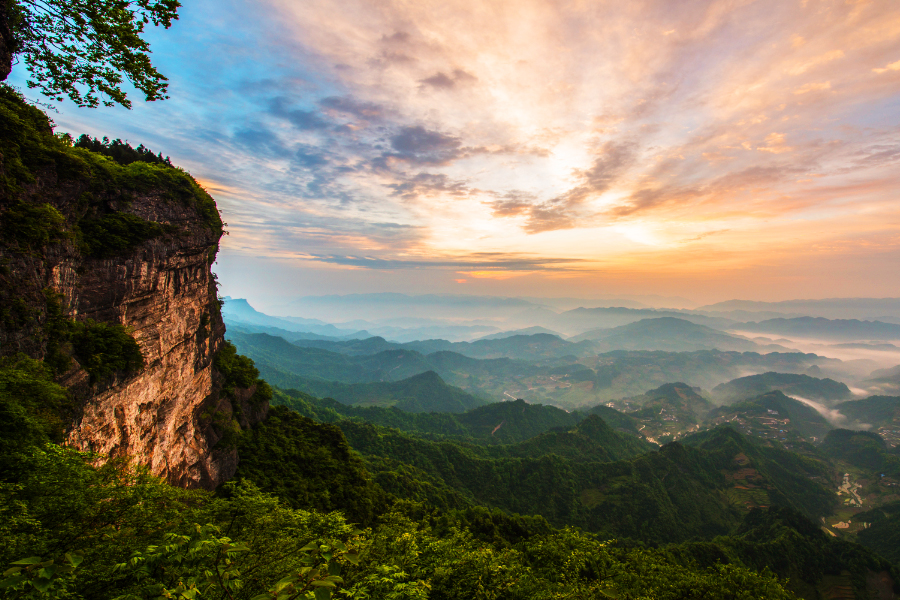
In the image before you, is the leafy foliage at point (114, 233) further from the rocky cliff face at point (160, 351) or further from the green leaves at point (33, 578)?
the green leaves at point (33, 578)

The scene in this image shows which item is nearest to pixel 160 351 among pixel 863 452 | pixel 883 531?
pixel 883 531

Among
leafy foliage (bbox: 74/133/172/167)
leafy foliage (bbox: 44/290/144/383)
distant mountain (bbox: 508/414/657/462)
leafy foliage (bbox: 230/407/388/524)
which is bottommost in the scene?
distant mountain (bbox: 508/414/657/462)

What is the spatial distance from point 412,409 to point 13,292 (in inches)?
7569

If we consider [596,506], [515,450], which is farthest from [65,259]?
[515,450]

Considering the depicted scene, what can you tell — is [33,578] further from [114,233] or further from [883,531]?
[883,531]

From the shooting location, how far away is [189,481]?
85.6ft

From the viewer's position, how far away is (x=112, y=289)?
743 inches

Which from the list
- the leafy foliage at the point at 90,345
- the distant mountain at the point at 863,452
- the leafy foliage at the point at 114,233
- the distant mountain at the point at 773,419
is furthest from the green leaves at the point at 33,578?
the distant mountain at the point at 773,419

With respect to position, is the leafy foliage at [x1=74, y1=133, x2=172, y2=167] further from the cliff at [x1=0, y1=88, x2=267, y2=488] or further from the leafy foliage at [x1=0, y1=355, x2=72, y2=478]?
the leafy foliage at [x1=0, y1=355, x2=72, y2=478]

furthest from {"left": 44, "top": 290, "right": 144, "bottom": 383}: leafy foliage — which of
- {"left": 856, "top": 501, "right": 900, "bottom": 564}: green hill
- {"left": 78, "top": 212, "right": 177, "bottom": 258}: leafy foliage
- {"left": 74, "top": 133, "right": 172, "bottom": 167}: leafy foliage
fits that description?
{"left": 856, "top": 501, "right": 900, "bottom": 564}: green hill

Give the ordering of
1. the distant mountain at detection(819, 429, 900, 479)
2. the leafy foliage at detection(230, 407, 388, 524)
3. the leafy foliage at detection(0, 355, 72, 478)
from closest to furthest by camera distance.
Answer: the leafy foliage at detection(0, 355, 72, 478)
the leafy foliage at detection(230, 407, 388, 524)
the distant mountain at detection(819, 429, 900, 479)

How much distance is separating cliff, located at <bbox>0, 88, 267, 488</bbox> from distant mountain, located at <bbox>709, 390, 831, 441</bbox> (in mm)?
218785

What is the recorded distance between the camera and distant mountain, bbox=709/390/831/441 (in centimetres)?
16138

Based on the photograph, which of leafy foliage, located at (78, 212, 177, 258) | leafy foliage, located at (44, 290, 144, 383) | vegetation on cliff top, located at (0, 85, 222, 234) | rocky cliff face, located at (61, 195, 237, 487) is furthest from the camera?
leafy foliage, located at (78, 212, 177, 258)
